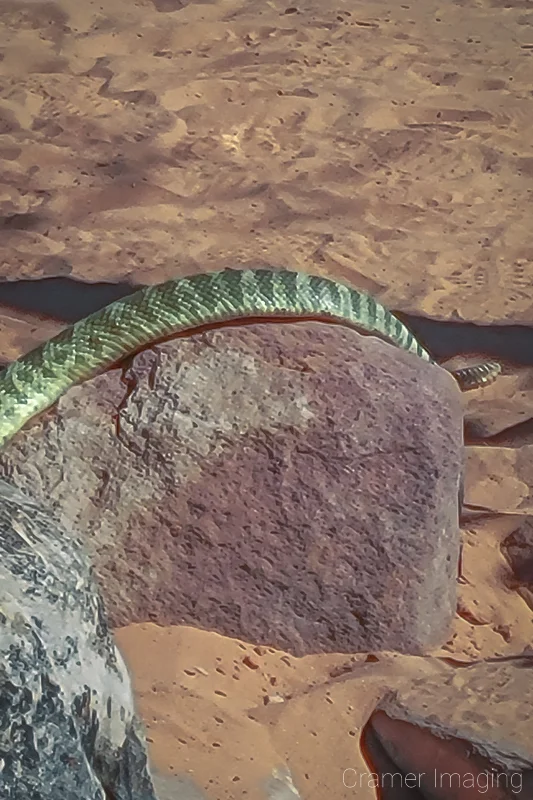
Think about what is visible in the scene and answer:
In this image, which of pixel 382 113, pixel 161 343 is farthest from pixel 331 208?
pixel 161 343

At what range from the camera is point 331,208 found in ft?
18.5

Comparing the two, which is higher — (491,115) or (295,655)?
(491,115)

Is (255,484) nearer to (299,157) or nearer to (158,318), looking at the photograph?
(158,318)

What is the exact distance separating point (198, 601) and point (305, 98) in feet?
13.9

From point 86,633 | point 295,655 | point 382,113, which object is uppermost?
point 382,113

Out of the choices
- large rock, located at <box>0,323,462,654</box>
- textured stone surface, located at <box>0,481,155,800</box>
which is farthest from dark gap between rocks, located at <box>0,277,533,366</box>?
textured stone surface, located at <box>0,481,155,800</box>

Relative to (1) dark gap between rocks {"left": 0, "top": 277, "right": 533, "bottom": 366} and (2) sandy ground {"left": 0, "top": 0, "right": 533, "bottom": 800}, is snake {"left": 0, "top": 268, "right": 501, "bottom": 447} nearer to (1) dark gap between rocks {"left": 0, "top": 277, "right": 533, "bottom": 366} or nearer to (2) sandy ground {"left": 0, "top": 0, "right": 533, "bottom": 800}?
(2) sandy ground {"left": 0, "top": 0, "right": 533, "bottom": 800}

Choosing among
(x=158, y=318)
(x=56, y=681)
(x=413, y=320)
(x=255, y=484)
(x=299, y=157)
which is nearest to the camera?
(x=56, y=681)

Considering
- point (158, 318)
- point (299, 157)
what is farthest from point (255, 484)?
point (299, 157)

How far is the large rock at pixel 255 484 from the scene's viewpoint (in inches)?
129

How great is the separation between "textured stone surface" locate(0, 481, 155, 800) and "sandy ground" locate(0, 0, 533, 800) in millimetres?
1993

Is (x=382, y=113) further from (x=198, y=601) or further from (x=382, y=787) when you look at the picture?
(x=382, y=787)

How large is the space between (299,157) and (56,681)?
474cm

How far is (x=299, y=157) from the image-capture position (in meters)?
5.95
